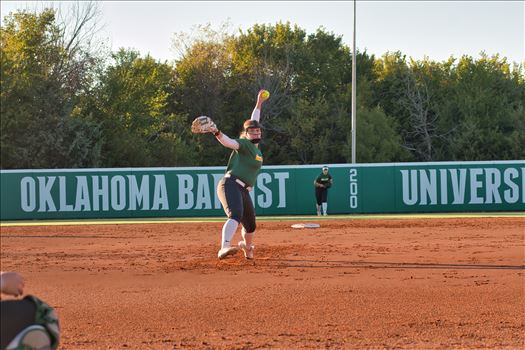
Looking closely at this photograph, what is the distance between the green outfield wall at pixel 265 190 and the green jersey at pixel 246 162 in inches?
630

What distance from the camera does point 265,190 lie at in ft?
91.1

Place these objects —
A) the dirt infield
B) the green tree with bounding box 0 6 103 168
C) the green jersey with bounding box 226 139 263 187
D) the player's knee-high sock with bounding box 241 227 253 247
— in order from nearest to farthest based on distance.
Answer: the dirt infield → the green jersey with bounding box 226 139 263 187 → the player's knee-high sock with bounding box 241 227 253 247 → the green tree with bounding box 0 6 103 168

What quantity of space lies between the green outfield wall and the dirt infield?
33.8 feet

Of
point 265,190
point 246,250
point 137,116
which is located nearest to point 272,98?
point 137,116

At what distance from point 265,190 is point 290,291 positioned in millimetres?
18270

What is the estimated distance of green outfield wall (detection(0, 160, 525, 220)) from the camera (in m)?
27.6

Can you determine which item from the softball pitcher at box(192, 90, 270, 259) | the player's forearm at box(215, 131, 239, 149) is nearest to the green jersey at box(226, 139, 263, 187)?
the softball pitcher at box(192, 90, 270, 259)

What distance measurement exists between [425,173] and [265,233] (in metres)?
10.5

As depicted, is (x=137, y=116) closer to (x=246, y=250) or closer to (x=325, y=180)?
(x=325, y=180)

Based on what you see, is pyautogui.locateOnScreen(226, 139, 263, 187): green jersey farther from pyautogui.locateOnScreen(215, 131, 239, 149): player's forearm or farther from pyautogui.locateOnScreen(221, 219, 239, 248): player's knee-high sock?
pyautogui.locateOnScreen(221, 219, 239, 248): player's knee-high sock

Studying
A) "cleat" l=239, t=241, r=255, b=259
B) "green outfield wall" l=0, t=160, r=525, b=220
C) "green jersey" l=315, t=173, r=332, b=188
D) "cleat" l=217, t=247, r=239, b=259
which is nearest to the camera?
"cleat" l=217, t=247, r=239, b=259

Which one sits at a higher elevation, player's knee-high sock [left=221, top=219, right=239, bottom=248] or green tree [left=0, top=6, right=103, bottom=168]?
green tree [left=0, top=6, right=103, bottom=168]

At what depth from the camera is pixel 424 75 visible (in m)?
52.7

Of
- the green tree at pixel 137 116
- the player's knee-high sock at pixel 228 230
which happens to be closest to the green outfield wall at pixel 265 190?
the green tree at pixel 137 116
